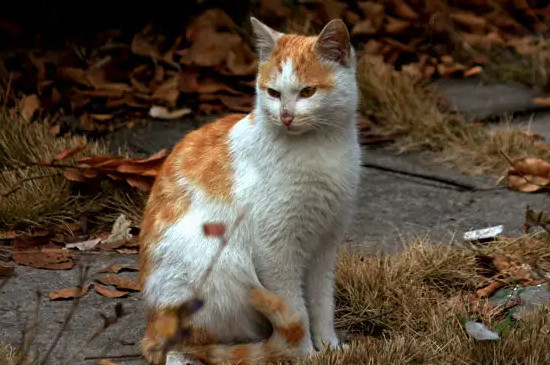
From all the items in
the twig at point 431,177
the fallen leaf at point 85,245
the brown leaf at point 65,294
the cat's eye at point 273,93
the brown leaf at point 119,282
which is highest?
the cat's eye at point 273,93

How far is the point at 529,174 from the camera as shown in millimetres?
5371

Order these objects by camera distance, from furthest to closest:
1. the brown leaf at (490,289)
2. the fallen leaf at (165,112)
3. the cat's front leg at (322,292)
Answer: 1. the fallen leaf at (165,112)
2. the brown leaf at (490,289)
3. the cat's front leg at (322,292)

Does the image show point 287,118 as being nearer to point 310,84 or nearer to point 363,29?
point 310,84

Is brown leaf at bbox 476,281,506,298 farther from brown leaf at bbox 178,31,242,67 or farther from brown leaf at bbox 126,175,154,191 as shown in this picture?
brown leaf at bbox 178,31,242,67

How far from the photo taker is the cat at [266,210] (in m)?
3.39

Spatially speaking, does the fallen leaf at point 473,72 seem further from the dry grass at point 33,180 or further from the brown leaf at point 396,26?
the dry grass at point 33,180

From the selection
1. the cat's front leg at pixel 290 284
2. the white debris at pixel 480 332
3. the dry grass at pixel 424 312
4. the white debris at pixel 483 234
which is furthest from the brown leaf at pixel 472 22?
the white debris at pixel 480 332

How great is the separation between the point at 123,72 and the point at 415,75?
196 cm

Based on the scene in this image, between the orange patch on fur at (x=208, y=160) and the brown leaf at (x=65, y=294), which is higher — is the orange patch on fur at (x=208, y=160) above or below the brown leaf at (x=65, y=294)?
above

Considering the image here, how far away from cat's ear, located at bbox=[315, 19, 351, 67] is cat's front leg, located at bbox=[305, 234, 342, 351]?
0.64m

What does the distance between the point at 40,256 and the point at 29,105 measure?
1645 mm

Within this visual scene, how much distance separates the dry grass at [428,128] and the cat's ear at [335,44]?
7.56 feet

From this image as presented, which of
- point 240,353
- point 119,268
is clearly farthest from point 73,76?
point 240,353

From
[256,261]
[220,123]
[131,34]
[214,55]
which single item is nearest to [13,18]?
[131,34]
